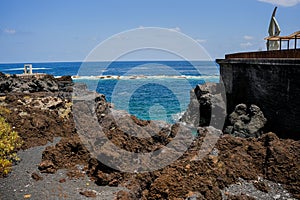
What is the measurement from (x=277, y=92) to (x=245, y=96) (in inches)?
175

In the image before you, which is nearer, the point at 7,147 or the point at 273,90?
the point at 7,147

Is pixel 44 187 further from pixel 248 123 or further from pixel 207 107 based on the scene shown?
pixel 207 107

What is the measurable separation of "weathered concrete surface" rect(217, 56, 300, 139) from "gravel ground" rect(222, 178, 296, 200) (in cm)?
609

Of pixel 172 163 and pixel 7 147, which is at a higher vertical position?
pixel 7 147

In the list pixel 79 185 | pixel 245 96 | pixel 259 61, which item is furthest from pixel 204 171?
pixel 245 96

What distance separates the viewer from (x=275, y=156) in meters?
10.1

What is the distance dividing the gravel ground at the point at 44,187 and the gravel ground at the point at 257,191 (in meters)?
3.40

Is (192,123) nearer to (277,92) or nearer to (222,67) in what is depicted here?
(222,67)

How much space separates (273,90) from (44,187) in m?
13.2

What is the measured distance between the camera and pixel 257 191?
29.8ft

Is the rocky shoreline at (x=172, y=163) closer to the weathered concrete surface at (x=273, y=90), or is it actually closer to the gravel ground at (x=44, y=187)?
the gravel ground at (x=44, y=187)

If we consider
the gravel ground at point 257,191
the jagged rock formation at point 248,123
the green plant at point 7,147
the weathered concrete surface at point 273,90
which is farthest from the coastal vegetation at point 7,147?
the weathered concrete surface at point 273,90

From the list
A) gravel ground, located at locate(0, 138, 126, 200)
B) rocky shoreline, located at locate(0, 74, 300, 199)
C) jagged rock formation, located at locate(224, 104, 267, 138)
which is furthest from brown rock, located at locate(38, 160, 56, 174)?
jagged rock formation, located at locate(224, 104, 267, 138)

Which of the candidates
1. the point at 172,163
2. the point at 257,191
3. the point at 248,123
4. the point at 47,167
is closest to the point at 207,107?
the point at 248,123
